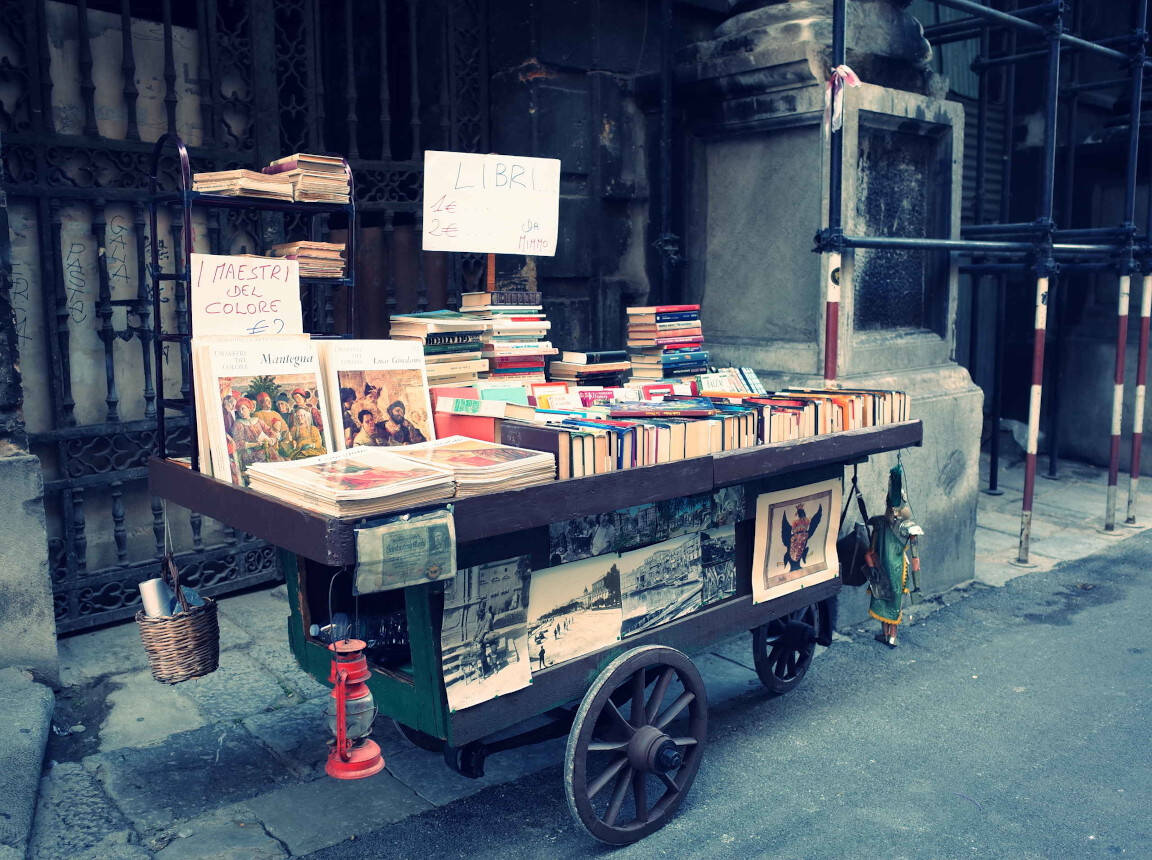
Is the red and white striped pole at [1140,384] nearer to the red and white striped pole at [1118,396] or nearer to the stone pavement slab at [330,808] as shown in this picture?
the red and white striped pole at [1118,396]

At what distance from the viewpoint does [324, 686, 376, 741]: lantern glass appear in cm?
285

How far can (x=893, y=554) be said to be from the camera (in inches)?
184

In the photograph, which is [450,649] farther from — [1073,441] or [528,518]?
[1073,441]

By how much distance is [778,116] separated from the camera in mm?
5477

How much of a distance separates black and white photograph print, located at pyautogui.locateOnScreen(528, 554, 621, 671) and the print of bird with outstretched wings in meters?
0.94

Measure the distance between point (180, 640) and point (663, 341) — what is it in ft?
8.38

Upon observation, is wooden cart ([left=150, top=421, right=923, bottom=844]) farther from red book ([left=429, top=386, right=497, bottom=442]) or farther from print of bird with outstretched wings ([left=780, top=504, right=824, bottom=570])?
red book ([left=429, top=386, right=497, bottom=442])

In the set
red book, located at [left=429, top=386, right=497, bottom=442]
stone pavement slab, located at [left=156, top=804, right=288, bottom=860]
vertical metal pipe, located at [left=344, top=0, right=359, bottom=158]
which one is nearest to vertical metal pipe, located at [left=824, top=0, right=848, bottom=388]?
red book, located at [left=429, top=386, right=497, bottom=442]

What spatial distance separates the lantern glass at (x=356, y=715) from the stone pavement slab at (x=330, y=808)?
73 cm

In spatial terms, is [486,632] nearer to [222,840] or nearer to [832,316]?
[222,840]

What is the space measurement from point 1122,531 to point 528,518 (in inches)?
Result: 246

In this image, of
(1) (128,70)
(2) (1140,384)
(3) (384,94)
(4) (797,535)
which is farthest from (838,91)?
(2) (1140,384)

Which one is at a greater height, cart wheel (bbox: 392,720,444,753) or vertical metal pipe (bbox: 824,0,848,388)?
vertical metal pipe (bbox: 824,0,848,388)

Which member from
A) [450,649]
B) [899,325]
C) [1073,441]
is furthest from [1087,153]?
[450,649]
